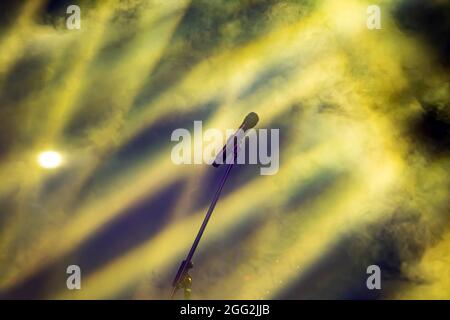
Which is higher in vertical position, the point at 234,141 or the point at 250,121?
the point at 250,121

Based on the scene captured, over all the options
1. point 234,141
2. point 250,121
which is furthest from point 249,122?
point 234,141

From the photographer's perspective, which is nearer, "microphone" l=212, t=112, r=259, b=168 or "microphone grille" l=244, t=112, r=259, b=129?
"microphone" l=212, t=112, r=259, b=168

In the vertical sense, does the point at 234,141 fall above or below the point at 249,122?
below

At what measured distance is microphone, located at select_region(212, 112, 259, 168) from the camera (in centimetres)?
549

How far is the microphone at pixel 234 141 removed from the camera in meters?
5.49

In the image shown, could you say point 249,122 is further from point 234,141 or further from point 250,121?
point 234,141

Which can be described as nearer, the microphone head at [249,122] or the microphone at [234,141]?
the microphone at [234,141]

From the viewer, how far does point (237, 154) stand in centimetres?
559

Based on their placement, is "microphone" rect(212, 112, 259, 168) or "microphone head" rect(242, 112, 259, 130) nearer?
"microphone" rect(212, 112, 259, 168)

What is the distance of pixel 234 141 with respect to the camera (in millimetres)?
5562
